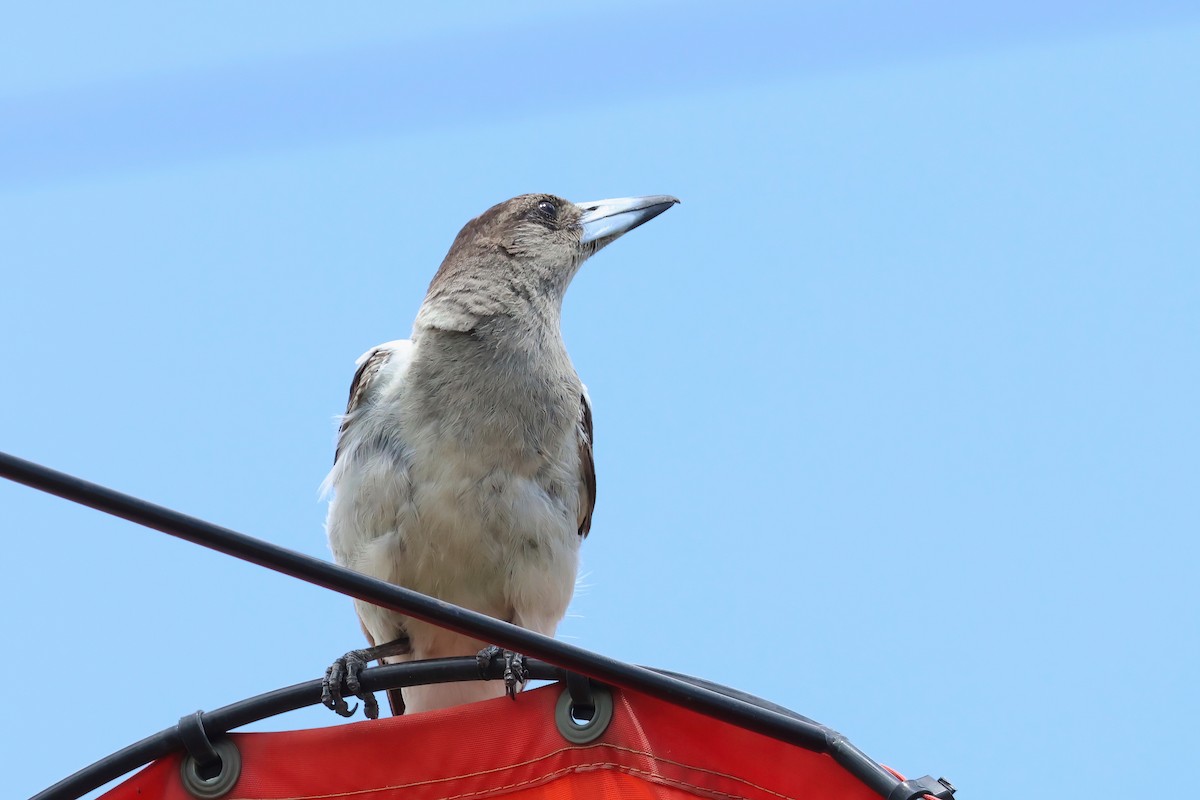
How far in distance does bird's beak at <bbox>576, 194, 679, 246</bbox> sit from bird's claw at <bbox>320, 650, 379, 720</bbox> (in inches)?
96.7

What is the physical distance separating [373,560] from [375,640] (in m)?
0.62

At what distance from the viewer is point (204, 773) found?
9.17 ft

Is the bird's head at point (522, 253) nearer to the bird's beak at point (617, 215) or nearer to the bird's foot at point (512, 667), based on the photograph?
the bird's beak at point (617, 215)

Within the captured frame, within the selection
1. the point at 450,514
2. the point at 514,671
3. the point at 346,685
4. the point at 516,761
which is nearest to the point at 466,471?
the point at 450,514

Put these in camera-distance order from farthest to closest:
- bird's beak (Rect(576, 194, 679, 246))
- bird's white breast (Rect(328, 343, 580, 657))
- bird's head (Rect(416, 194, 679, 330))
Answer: bird's beak (Rect(576, 194, 679, 246)) → bird's head (Rect(416, 194, 679, 330)) → bird's white breast (Rect(328, 343, 580, 657))

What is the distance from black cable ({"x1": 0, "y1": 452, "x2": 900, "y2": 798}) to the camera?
2250 mm

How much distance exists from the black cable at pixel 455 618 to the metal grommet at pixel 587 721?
27 centimetres

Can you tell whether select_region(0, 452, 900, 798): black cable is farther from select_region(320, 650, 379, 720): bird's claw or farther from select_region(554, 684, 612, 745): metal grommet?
select_region(320, 650, 379, 720): bird's claw

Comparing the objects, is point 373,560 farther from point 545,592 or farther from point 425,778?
point 425,778

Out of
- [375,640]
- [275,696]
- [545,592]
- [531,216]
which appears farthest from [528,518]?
[275,696]

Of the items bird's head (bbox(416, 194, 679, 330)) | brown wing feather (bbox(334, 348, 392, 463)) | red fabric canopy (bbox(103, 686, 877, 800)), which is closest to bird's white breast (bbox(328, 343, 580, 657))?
brown wing feather (bbox(334, 348, 392, 463))

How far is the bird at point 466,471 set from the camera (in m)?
4.89

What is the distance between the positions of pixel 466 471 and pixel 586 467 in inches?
29.0

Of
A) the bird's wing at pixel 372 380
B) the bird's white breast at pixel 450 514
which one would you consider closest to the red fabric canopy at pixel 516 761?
the bird's white breast at pixel 450 514
